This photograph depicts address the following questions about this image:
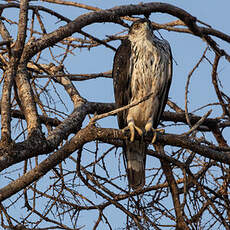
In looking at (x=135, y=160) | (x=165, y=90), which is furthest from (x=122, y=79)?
(x=135, y=160)

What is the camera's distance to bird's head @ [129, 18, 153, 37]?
469 centimetres

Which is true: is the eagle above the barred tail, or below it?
above

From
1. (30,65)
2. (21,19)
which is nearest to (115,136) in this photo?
(21,19)

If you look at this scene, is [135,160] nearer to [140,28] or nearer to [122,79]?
[122,79]

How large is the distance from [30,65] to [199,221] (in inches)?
114

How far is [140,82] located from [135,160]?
34.4 inches

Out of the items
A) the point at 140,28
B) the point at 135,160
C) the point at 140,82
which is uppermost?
the point at 140,28

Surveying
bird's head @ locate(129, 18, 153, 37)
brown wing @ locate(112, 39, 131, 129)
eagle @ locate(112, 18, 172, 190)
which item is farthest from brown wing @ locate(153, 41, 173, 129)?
brown wing @ locate(112, 39, 131, 129)

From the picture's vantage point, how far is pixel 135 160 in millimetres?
4746

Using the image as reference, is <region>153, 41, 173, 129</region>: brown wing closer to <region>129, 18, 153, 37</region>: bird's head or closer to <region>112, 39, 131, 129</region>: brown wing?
<region>129, 18, 153, 37</region>: bird's head

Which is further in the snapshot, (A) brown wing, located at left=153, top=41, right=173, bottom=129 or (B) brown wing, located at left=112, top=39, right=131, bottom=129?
(A) brown wing, located at left=153, top=41, right=173, bottom=129

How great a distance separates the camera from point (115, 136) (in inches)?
131

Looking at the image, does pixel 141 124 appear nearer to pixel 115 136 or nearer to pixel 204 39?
pixel 204 39

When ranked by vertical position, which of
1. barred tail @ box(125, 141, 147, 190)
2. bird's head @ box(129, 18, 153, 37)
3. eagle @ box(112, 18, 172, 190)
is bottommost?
barred tail @ box(125, 141, 147, 190)
